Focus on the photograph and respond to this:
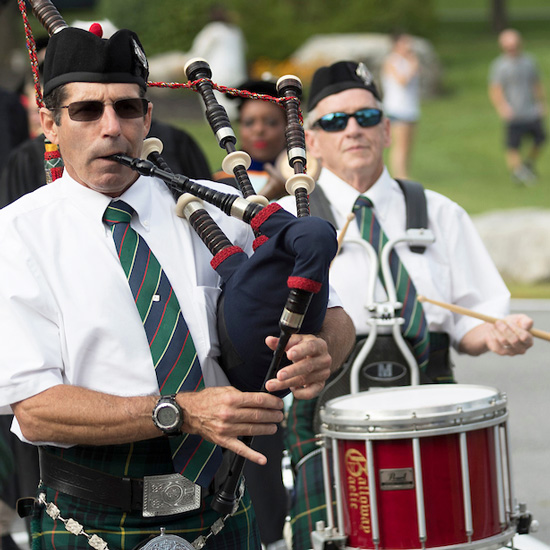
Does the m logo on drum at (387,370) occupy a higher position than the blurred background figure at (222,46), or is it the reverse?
the blurred background figure at (222,46)

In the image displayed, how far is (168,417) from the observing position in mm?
2479

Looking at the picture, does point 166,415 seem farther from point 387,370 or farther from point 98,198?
point 387,370

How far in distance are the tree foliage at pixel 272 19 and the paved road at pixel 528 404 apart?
11.9 metres

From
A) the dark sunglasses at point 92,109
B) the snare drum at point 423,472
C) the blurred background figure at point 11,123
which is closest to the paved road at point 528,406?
the snare drum at point 423,472

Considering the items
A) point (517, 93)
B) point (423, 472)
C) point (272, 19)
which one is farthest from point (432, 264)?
point (272, 19)

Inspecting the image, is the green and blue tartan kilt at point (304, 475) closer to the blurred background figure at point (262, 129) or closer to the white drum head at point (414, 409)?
the white drum head at point (414, 409)

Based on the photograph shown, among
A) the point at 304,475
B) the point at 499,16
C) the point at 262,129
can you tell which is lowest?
the point at 304,475

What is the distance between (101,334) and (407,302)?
180cm

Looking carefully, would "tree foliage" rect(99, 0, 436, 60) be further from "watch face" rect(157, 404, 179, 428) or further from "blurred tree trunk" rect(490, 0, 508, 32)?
"watch face" rect(157, 404, 179, 428)

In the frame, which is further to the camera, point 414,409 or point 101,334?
point 414,409

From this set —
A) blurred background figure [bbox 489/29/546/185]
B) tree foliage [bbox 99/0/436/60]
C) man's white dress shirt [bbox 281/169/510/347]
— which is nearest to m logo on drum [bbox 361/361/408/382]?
man's white dress shirt [bbox 281/169/510/347]

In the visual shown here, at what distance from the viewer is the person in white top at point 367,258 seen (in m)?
4.16

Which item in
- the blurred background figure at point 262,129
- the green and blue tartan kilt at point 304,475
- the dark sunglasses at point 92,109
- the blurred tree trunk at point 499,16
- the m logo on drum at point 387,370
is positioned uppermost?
the blurred tree trunk at point 499,16

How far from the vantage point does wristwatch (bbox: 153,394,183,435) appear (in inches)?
97.3
